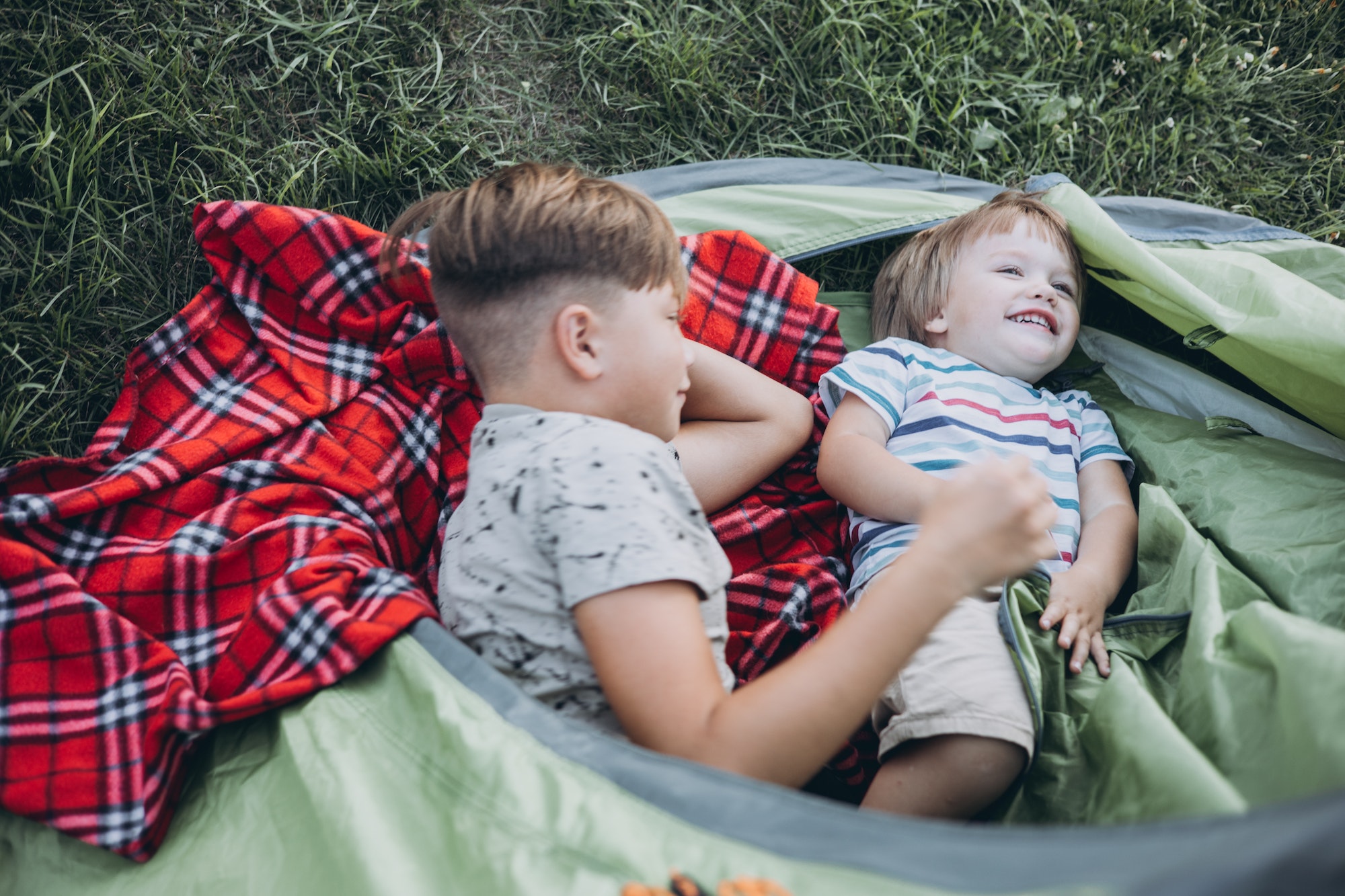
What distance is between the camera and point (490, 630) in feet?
4.09

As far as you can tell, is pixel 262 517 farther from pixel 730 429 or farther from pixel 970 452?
pixel 970 452

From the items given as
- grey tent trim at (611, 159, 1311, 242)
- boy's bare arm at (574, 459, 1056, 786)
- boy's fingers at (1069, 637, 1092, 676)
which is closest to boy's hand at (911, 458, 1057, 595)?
boy's bare arm at (574, 459, 1056, 786)

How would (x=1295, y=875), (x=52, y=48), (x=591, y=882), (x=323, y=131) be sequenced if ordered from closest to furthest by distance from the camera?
(x=1295, y=875) → (x=591, y=882) → (x=52, y=48) → (x=323, y=131)

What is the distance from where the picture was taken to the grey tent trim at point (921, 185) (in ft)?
6.38

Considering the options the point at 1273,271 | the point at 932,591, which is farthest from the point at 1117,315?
the point at 932,591

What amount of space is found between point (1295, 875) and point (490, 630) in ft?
3.06

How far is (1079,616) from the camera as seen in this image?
60.1 inches

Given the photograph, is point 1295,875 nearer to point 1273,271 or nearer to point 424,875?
point 424,875

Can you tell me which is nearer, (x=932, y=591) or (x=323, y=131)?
(x=932, y=591)

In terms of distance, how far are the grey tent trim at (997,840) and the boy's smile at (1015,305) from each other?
119cm

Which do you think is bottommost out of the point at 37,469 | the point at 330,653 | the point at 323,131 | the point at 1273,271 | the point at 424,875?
the point at 424,875

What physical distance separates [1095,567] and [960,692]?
427mm

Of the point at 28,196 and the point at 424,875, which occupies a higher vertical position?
the point at 28,196

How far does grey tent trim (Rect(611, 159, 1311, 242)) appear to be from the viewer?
6.38 ft
